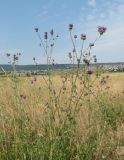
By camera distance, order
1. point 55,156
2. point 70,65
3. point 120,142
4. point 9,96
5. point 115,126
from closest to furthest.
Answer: point 55,156, point 70,65, point 120,142, point 115,126, point 9,96

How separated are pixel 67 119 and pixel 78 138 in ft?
1.17

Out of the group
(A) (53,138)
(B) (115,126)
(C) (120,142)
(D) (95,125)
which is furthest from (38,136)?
(B) (115,126)

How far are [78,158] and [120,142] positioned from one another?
4.23ft

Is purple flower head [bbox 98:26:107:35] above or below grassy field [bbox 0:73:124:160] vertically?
above

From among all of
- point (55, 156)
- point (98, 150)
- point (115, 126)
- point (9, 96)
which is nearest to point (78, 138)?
point (98, 150)

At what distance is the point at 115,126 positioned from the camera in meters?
7.68

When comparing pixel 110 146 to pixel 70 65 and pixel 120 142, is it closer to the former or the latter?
pixel 120 142

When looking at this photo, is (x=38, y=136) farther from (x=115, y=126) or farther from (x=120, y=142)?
(x=115, y=126)

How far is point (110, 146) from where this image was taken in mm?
5961

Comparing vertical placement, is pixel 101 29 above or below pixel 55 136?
above

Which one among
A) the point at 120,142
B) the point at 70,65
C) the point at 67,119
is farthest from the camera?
the point at 120,142

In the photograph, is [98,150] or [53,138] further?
[98,150]

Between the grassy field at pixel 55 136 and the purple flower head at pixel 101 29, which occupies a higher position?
the purple flower head at pixel 101 29

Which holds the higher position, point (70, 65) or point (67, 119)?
point (70, 65)
